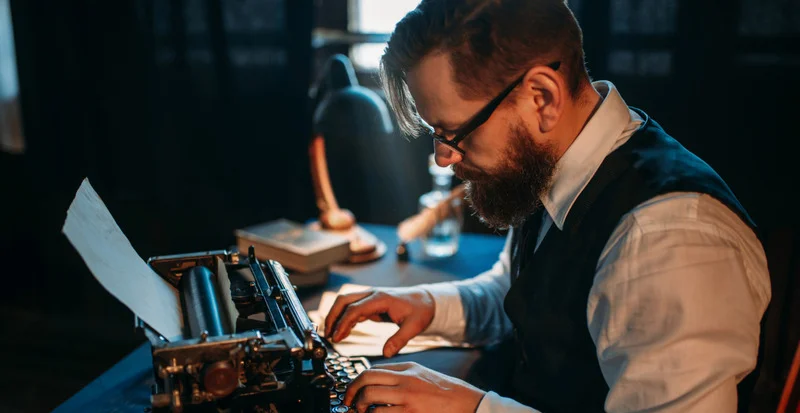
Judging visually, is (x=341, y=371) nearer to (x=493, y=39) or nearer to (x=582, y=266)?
(x=582, y=266)

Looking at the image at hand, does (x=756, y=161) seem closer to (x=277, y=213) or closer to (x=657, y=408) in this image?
(x=657, y=408)

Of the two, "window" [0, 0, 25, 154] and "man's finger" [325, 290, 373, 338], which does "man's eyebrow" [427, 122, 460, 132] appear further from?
"window" [0, 0, 25, 154]

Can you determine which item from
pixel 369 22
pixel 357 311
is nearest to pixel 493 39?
pixel 357 311

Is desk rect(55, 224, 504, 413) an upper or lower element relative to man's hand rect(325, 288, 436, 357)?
lower

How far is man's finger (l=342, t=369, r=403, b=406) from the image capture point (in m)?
1.02

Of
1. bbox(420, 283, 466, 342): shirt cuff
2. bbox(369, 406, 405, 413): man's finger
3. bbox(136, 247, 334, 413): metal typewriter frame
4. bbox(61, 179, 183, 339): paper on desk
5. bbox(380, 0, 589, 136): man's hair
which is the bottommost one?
bbox(420, 283, 466, 342): shirt cuff

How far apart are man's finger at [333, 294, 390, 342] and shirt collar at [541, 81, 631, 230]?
422 millimetres

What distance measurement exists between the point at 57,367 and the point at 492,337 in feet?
8.51

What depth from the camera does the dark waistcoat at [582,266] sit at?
1.02 m

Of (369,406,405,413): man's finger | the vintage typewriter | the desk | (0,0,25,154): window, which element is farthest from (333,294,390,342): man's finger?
(0,0,25,154): window

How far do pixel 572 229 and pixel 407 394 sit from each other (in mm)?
399

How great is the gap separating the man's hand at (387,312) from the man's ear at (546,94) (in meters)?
0.51

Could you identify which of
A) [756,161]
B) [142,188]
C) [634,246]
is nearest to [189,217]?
[142,188]

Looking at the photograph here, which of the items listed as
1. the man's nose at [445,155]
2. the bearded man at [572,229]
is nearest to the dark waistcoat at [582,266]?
the bearded man at [572,229]
